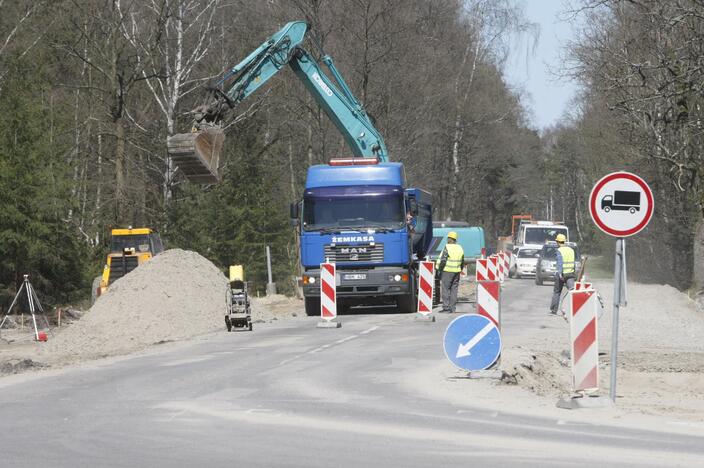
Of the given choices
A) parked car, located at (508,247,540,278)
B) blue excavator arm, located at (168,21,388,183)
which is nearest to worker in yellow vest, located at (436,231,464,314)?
blue excavator arm, located at (168,21,388,183)

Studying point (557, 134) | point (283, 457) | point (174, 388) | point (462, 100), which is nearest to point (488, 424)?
point (283, 457)

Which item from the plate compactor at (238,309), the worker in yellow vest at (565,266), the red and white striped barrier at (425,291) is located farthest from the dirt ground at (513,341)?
the red and white striped barrier at (425,291)

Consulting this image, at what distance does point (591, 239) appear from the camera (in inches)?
4894

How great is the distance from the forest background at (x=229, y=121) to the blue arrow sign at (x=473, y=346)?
19912 mm

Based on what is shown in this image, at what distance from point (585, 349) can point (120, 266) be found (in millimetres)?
25250

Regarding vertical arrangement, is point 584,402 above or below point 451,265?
below

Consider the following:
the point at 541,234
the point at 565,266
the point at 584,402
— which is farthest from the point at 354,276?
the point at 541,234

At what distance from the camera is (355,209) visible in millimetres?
27109

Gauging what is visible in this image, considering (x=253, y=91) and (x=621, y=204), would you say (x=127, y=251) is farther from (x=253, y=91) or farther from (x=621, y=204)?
(x=621, y=204)

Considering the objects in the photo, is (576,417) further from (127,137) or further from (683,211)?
(683,211)

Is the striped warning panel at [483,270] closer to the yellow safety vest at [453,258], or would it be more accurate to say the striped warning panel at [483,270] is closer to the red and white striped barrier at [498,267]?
the red and white striped barrier at [498,267]

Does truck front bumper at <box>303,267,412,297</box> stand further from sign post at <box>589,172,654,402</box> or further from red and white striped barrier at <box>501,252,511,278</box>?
red and white striped barrier at <box>501,252,511,278</box>

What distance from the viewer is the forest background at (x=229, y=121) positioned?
37344 millimetres

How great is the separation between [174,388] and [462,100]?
56655 mm
